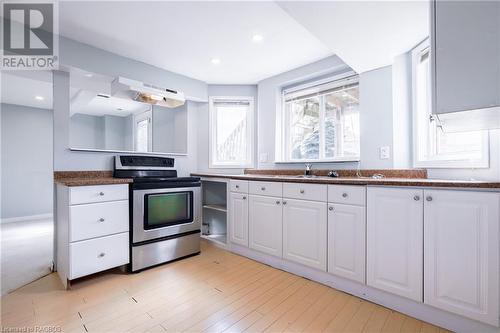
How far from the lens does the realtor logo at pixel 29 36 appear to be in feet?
6.18

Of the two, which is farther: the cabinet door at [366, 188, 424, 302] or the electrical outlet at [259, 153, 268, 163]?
the electrical outlet at [259, 153, 268, 163]

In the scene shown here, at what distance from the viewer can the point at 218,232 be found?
3412mm

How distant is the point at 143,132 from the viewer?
10.2 ft

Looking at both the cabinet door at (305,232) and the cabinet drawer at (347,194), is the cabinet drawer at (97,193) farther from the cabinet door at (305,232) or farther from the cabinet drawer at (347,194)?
the cabinet drawer at (347,194)

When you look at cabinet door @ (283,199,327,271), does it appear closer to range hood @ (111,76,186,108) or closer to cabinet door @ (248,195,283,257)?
cabinet door @ (248,195,283,257)

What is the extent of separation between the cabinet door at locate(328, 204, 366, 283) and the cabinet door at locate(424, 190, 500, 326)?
393 millimetres

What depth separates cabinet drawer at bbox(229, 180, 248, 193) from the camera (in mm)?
2589

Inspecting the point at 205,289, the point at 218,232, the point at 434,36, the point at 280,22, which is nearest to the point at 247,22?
the point at 280,22

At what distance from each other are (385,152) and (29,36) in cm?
352

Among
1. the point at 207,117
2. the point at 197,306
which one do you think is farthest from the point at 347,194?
the point at 207,117

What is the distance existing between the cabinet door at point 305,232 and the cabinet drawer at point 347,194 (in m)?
0.11

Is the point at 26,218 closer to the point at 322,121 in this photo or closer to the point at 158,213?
the point at 158,213

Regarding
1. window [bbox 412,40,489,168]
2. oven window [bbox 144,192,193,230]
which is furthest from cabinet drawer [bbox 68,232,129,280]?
window [bbox 412,40,489,168]

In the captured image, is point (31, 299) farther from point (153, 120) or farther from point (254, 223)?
point (153, 120)
